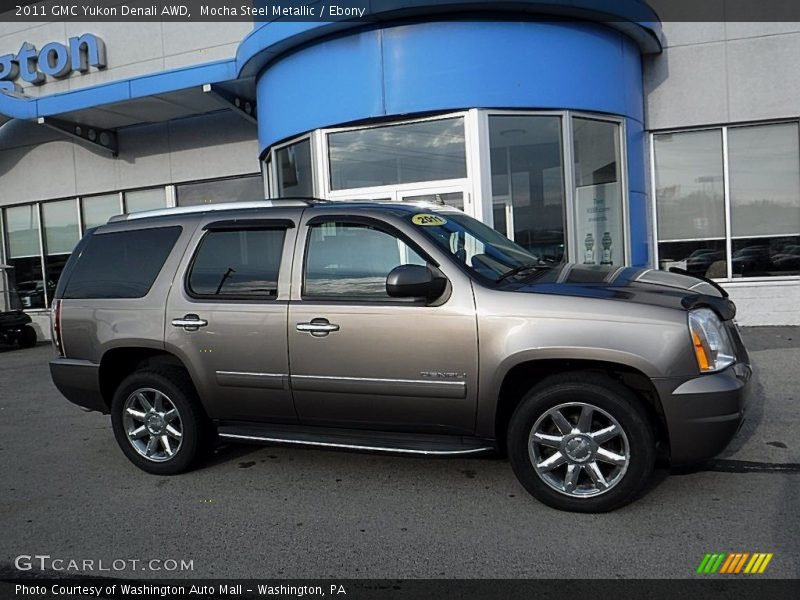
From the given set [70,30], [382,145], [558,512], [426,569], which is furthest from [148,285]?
[70,30]

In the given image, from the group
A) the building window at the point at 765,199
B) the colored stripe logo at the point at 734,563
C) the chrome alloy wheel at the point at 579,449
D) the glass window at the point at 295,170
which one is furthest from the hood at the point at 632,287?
the building window at the point at 765,199

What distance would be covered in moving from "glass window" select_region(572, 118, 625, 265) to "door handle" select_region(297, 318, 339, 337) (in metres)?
6.44

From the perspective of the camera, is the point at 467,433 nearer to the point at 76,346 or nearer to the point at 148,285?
the point at 148,285

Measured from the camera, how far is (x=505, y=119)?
9344 millimetres

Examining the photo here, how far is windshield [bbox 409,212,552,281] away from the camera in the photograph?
432 cm

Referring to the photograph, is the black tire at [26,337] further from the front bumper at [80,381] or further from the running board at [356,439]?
the running board at [356,439]

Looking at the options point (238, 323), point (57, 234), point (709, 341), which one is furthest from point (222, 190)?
point (709, 341)

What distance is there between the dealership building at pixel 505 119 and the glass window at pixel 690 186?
0.08 ft

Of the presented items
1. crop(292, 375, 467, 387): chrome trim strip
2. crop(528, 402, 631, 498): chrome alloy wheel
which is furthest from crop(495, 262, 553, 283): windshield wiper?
crop(528, 402, 631, 498): chrome alloy wheel

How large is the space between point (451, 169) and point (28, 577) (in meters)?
7.36

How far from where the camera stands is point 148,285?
4.94 metres

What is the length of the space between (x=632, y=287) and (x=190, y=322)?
2981 mm

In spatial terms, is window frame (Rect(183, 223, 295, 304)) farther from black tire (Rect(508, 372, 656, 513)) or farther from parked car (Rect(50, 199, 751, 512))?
black tire (Rect(508, 372, 656, 513))

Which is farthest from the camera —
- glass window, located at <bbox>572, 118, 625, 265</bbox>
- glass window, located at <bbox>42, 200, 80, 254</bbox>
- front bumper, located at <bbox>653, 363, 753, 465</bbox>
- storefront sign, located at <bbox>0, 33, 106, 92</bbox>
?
glass window, located at <bbox>42, 200, 80, 254</bbox>
